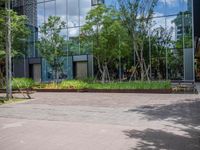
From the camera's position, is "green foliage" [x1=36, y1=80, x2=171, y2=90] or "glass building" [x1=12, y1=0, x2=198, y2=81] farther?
"glass building" [x1=12, y1=0, x2=198, y2=81]

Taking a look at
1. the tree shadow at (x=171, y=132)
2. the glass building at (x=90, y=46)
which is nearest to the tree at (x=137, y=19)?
the glass building at (x=90, y=46)

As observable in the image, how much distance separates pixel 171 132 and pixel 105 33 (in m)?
17.4

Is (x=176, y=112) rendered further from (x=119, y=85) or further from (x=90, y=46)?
(x=90, y=46)

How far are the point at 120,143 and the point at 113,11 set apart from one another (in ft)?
64.6

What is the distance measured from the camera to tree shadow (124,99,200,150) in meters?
7.70

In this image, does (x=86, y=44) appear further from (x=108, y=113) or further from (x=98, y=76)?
(x=108, y=113)

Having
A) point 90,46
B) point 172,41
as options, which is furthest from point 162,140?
point 172,41

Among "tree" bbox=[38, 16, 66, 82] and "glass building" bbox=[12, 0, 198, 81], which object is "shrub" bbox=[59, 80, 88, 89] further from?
"glass building" bbox=[12, 0, 198, 81]

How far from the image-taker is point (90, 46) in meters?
27.7

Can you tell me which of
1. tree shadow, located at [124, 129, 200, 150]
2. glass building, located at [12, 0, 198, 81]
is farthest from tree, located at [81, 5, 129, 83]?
tree shadow, located at [124, 129, 200, 150]

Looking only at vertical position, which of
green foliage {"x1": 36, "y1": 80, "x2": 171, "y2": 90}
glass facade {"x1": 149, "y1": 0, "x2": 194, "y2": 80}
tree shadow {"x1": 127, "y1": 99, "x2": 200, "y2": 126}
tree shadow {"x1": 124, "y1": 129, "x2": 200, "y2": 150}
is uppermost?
glass facade {"x1": 149, "y1": 0, "x2": 194, "y2": 80}

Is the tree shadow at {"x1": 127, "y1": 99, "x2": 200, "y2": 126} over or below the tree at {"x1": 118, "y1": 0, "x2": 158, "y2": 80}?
below

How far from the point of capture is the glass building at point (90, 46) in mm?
28656

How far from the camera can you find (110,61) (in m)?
29.1
